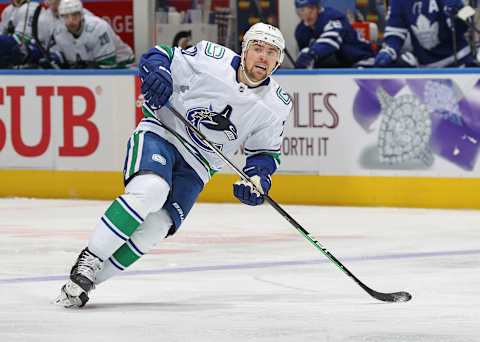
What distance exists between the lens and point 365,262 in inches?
322

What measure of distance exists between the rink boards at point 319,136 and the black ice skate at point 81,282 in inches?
Result: 208

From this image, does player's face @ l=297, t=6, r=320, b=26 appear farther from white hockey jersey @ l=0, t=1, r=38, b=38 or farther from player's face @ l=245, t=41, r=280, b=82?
player's face @ l=245, t=41, r=280, b=82

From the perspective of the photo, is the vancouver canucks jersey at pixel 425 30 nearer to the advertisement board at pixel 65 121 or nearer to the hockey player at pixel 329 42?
the hockey player at pixel 329 42

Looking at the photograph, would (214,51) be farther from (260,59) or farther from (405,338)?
(405,338)

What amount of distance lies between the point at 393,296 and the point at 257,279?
1.02 m

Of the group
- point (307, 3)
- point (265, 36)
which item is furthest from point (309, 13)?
point (265, 36)

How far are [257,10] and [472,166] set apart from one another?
236cm

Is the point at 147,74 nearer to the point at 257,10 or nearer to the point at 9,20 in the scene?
the point at 257,10

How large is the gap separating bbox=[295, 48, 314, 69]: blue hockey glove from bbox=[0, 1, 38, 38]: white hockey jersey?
2518mm

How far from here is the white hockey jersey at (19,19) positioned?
43.5 ft

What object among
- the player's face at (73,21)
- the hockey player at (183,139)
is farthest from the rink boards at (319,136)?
the hockey player at (183,139)

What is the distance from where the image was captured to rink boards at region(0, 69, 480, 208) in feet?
36.8

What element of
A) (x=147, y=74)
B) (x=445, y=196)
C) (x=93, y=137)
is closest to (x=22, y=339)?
(x=147, y=74)

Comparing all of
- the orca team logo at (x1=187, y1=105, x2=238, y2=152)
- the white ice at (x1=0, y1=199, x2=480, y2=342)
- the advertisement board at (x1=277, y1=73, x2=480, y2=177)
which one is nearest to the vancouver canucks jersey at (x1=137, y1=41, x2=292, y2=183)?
the orca team logo at (x1=187, y1=105, x2=238, y2=152)
